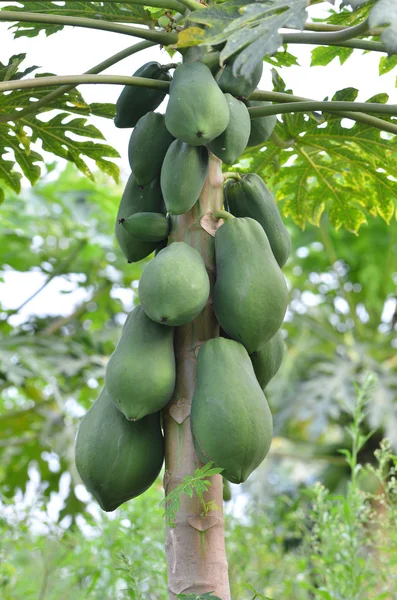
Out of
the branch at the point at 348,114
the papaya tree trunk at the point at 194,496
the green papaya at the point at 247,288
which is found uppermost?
the branch at the point at 348,114

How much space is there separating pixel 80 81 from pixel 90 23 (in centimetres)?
13

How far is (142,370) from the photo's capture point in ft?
4.05

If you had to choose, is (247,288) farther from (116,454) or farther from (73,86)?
(73,86)

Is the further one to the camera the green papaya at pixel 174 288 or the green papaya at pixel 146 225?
the green papaya at pixel 146 225

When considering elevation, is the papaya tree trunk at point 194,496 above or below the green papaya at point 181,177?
below

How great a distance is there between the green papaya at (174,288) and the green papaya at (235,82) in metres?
0.32

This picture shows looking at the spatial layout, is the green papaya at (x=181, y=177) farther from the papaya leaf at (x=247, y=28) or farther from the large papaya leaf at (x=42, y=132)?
the large papaya leaf at (x=42, y=132)

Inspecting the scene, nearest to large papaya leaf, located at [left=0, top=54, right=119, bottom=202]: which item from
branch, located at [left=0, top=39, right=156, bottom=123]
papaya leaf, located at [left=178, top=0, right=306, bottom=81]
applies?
branch, located at [left=0, top=39, right=156, bottom=123]

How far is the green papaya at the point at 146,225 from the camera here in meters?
1.36

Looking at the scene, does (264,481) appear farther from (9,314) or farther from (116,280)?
(9,314)

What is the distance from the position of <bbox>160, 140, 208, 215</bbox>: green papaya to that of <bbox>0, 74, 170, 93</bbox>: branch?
143 mm

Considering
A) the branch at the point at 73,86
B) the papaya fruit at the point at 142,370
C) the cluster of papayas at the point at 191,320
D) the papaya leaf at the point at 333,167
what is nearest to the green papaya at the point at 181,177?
the cluster of papayas at the point at 191,320

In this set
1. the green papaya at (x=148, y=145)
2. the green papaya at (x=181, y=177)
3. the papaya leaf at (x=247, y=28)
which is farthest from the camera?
the green papaya at (x=148, y=145)

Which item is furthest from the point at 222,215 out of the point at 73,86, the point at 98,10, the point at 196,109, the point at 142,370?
the point at 98,10
